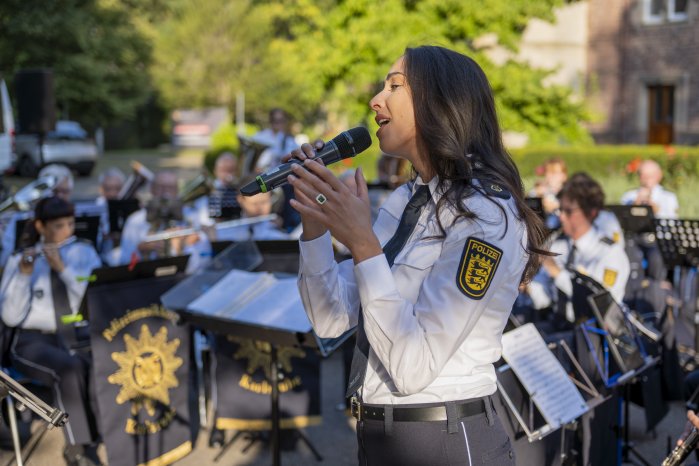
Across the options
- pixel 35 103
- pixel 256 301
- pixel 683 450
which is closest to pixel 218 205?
pixel 256 301

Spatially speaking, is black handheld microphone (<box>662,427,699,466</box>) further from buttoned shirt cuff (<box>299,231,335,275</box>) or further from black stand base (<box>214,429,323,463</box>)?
black stand base (<box>214,429,323,463</box>)

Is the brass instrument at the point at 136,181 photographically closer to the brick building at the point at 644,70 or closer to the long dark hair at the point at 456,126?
the long dark hair at the point at 456,126

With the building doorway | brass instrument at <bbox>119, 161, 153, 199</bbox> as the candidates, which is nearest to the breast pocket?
brass instrument at <bbox>119, 161, 153, 199</bbox>

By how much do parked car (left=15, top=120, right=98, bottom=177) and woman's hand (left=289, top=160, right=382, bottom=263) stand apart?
77.5 ft

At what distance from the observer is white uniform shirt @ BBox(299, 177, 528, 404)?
6.34 feet

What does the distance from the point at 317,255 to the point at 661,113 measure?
86.9 feet

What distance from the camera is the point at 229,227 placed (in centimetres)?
720

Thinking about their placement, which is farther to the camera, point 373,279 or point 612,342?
point 612,342

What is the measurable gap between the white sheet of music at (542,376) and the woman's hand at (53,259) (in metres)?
3.14

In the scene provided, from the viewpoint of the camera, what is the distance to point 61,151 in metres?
25.7

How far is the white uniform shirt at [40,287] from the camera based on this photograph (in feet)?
17.3

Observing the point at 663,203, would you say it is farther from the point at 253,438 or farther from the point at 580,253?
the point at 253,438

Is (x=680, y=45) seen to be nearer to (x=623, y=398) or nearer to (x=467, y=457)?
(x=623, y=398)

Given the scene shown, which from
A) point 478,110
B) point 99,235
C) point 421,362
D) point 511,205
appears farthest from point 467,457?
point 99,235
